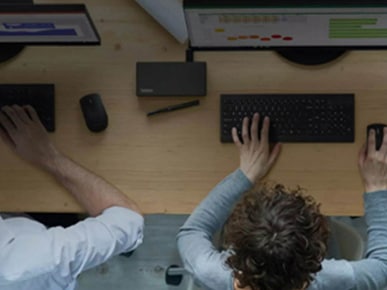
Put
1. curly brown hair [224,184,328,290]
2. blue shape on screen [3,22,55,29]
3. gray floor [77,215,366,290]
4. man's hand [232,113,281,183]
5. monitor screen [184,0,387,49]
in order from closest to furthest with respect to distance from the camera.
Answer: curly brown hair [224,184,328,290], monitor screen [184,0,387,49], blue shape on screen [3,22,55,29], man's hand [232,113,281,183], gray floor [77,215,366,290]

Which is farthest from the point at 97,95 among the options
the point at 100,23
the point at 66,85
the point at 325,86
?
the point at 325,86

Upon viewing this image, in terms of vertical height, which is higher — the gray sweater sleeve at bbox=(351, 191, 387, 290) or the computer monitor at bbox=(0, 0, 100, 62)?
the computer monitor at bbox=(0, 0, 100, 62)

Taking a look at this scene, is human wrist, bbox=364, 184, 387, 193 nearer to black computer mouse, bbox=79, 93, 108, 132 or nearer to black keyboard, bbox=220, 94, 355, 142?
black keyboard, bbox=220, 94, 355, 142

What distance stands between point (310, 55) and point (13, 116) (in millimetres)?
773

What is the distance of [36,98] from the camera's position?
1442 mm

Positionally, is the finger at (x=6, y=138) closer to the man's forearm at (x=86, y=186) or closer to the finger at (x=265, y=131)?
the man's forearm at (x=86, y=186)

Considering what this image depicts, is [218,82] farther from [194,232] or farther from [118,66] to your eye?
[194,232]

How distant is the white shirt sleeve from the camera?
118cm

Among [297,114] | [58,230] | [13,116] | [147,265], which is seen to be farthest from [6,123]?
[147,265]

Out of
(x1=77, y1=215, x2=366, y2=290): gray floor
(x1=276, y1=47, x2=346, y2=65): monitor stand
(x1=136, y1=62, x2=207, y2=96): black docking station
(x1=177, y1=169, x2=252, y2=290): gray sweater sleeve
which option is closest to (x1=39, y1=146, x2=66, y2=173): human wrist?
(x1=136, y1=62, x2=207, y2=96): black docking station

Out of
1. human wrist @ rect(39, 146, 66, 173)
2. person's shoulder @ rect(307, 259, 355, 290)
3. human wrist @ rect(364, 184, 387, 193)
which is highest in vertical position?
human wrist @ rect(39, 146, 66, 173)

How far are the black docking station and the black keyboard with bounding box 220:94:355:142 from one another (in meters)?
0.08

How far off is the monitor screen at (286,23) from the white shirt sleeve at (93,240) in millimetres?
461

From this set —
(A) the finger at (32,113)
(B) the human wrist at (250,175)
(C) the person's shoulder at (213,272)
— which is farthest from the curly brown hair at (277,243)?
(A) the finger at (32,113)
